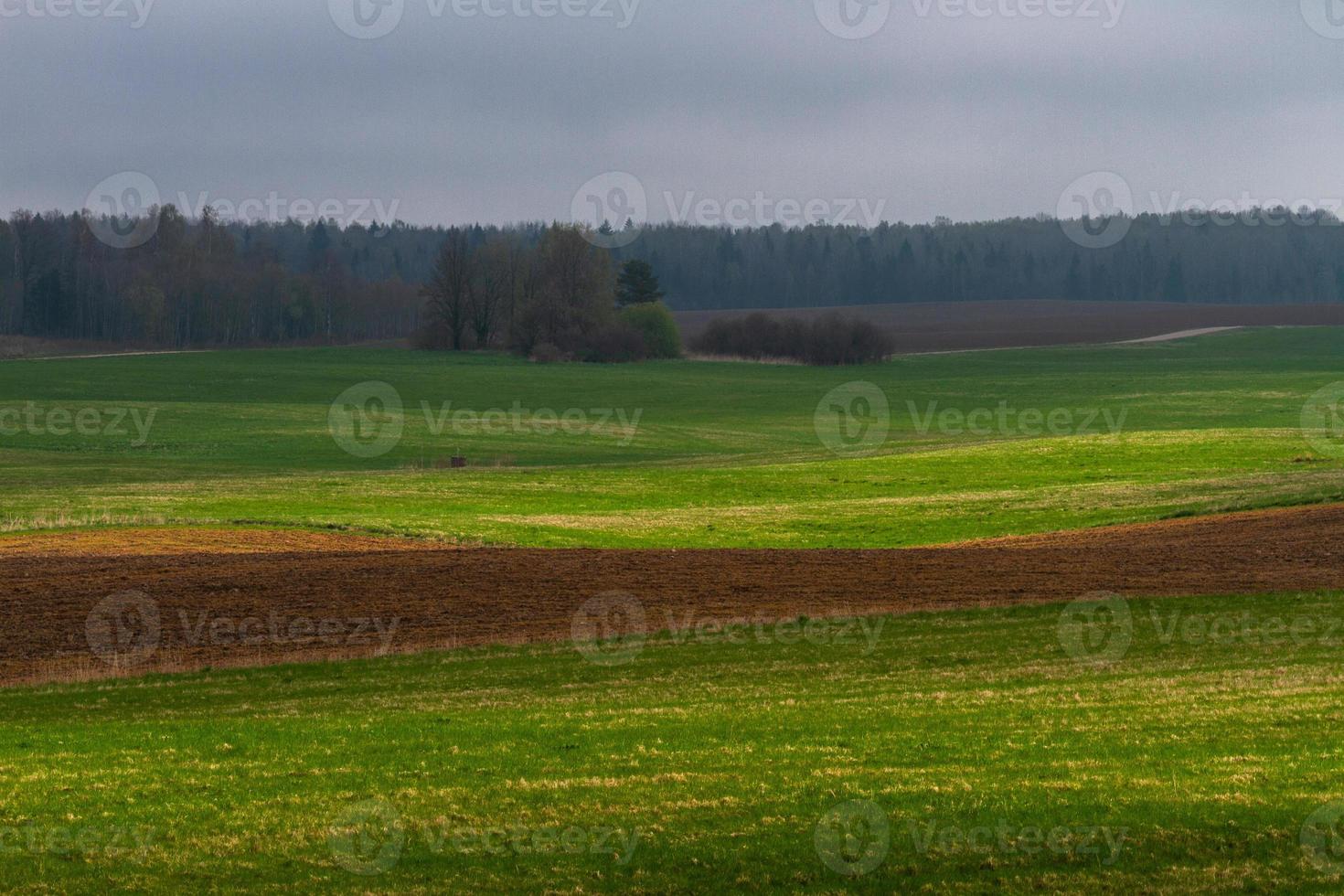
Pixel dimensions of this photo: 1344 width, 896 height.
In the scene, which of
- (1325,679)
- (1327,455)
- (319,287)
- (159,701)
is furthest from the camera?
(319,287)

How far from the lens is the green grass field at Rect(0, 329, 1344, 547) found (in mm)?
34750

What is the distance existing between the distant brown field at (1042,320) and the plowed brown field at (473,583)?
91.9m

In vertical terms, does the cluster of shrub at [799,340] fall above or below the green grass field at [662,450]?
above

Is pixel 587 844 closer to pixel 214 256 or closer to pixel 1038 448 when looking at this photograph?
pixel 1038 448

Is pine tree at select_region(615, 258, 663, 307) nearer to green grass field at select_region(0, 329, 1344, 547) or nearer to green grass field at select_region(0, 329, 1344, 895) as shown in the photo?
green grass field at select_region(0, 329, 1344, 547)

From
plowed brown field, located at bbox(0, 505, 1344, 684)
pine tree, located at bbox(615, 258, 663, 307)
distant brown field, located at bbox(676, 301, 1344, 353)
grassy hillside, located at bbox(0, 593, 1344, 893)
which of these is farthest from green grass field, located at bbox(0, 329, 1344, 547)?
pine tree, located at bbox(615, 258, 663, 307)

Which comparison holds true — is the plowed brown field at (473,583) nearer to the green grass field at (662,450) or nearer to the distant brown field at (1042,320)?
the green grass field at (662,450)

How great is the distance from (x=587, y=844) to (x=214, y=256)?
5549 inches

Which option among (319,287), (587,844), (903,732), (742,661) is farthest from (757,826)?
(319,287)

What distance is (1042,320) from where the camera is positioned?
140625mm

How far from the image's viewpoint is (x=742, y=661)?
56.6 feet

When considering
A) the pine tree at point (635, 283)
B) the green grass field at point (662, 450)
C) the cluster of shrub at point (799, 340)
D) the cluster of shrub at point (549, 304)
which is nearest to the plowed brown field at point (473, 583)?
the green grass field at point (662, 450)

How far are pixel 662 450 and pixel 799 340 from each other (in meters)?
51.6

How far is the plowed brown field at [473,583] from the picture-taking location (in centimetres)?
1939
